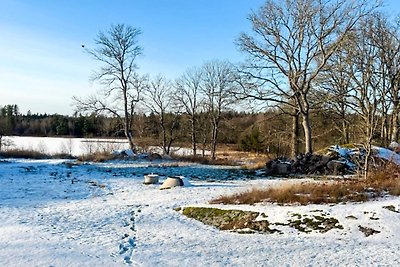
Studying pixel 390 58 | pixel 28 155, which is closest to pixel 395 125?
pixel 390 58

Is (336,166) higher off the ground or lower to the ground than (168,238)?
higher

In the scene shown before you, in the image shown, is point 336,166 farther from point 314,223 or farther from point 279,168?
point 314,223

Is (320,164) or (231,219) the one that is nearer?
(231,219)

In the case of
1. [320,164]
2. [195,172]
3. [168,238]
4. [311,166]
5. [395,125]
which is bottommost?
[168,238]

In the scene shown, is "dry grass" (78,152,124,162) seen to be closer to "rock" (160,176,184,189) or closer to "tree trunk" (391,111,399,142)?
"rock" (160,176,184,189)

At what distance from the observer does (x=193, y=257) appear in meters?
5.77

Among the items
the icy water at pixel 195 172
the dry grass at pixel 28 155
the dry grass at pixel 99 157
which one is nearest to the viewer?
the icy water at pixel 195 172

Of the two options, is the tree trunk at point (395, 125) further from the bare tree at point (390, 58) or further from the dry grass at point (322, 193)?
the dry grass at point (322, 193)

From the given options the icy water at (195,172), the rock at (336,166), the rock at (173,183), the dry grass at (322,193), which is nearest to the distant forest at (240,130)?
the rock at (336,166)

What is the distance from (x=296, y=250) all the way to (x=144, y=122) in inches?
1321

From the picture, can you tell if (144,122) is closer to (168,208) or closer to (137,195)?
(137,195)

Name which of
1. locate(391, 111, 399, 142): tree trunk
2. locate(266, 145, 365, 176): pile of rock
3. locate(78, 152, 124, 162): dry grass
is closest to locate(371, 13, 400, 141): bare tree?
locate(391, 111, 399, 142): tree trunk

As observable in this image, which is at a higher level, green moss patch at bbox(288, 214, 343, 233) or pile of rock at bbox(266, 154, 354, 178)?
pile of rock at bbox(266, 154, 354, 178)

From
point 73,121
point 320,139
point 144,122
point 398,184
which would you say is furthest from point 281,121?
point 73,121
